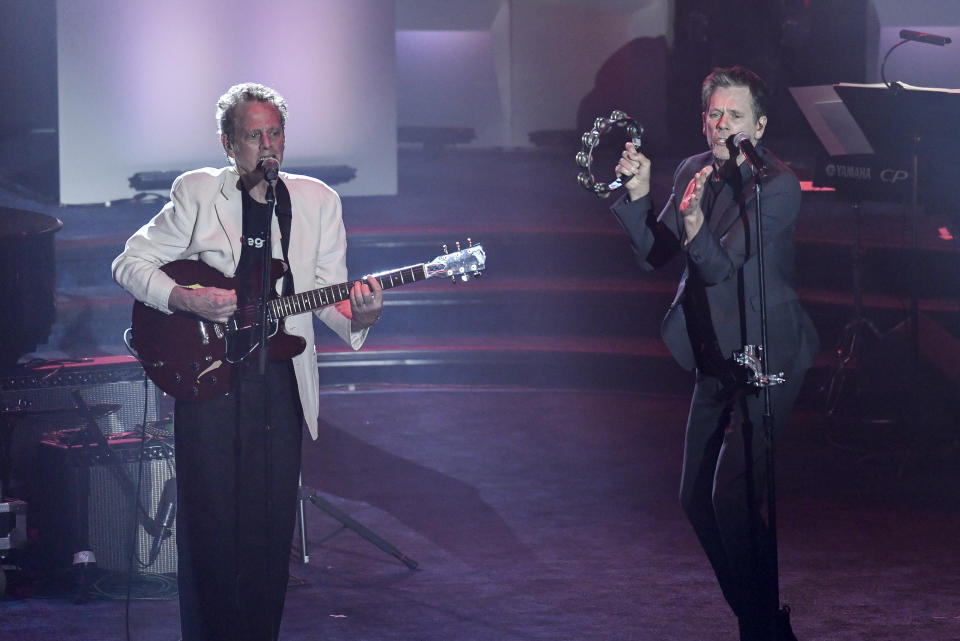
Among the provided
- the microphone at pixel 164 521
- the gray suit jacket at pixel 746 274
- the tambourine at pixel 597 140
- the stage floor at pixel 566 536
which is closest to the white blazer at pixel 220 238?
the tambourine at pixel 597 140

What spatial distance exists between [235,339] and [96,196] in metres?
6.14

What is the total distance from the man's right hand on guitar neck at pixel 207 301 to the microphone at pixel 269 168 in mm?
358

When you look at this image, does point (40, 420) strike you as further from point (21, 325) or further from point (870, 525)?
point (870, 525)

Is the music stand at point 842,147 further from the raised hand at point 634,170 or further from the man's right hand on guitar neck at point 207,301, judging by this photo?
the man's right hand on guitar neck at point 207,301

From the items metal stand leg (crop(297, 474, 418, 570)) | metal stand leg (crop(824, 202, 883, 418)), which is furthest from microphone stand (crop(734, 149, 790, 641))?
metal stand leg (crop(824, 202, 883, 418))

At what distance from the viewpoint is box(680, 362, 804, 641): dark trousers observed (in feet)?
11.1

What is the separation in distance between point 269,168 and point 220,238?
35 cm

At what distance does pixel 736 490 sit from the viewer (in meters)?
3.39

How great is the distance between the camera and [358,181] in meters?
9.73

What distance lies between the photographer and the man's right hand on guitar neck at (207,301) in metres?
3.28

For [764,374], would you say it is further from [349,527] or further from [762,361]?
[349,527]

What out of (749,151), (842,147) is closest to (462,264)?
(749,151)

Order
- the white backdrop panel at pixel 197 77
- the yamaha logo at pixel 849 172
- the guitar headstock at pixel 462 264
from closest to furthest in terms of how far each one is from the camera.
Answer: the guitar headstock at pixel 462 264, the yamaha logo at pixel 849 172, the white backdrop panel at pixel 197 77

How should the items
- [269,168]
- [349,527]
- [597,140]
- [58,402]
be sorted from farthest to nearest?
[58,402], [349,527], [597,140], [269,168]
